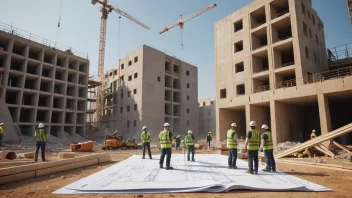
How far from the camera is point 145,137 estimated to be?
11.5 metres

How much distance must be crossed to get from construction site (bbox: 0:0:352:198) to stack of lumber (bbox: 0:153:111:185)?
1.4 inches

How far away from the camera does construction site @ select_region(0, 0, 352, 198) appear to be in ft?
20.4

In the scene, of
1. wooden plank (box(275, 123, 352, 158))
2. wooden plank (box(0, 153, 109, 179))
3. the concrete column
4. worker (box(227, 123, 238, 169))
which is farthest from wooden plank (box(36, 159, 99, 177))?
the concrete column

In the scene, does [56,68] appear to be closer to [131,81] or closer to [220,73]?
[131,81]

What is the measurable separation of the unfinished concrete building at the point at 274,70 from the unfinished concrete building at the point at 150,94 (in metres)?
13.7

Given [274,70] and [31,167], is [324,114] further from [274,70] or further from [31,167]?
[31,167]

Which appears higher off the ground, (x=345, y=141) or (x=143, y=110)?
(x=143, y=110)

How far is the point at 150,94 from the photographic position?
36094 millimetres

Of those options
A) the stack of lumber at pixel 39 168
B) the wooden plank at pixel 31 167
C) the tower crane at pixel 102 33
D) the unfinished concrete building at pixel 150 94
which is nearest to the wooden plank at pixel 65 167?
the stack of lumber at pixel 39 168

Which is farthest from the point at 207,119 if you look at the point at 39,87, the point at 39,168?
the point at 39,168

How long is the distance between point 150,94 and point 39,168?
1136 inches

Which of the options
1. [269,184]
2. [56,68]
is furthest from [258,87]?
[56,68]

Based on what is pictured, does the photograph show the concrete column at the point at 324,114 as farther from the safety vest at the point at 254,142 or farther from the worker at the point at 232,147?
the safety vest at the point at 254,142

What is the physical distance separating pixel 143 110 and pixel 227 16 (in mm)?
19309
